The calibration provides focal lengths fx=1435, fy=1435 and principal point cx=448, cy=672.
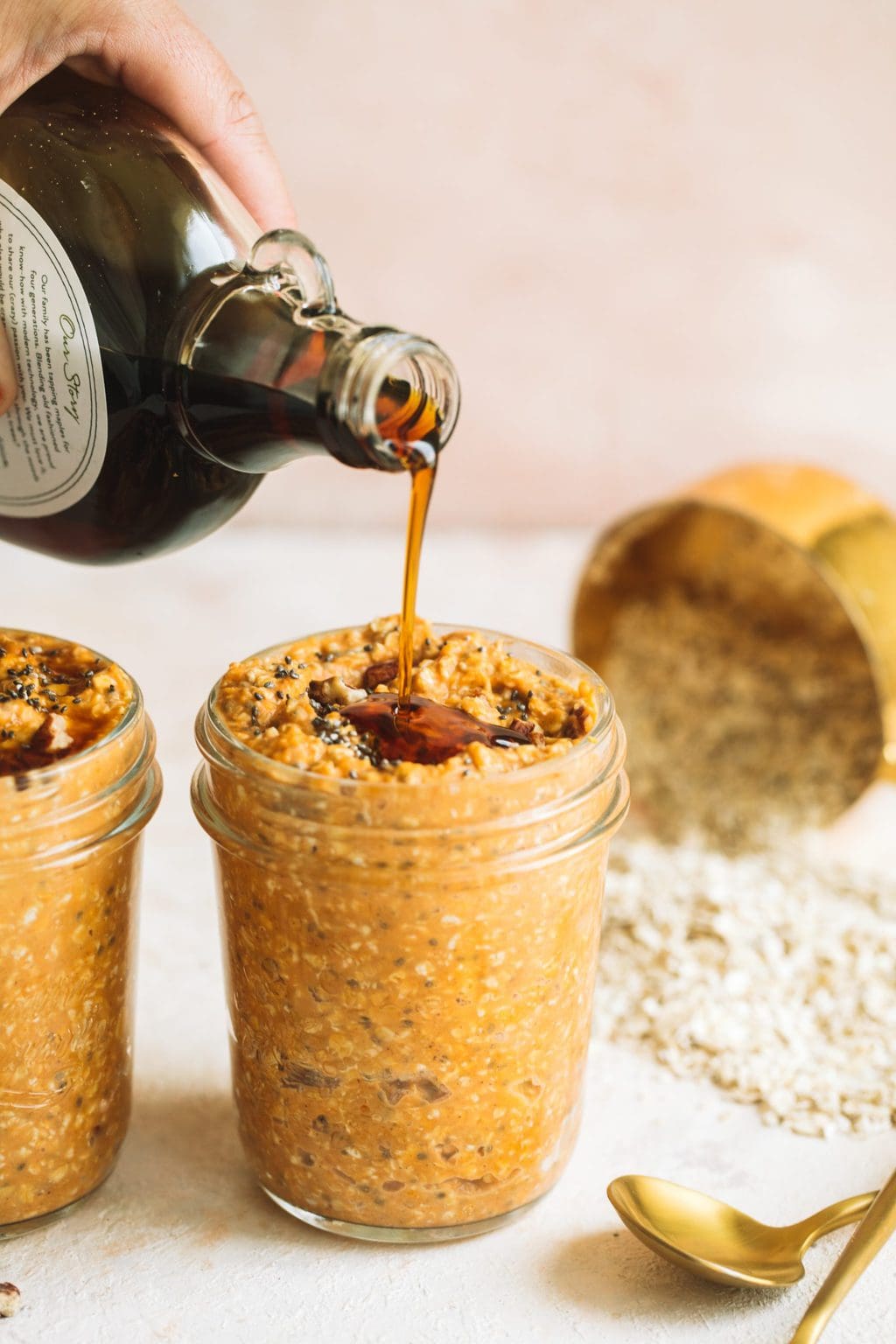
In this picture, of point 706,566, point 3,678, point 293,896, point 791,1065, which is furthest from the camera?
point 706,566

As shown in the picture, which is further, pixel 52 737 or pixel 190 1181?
pixel 190 1181

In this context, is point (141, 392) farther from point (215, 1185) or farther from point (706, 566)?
point (706, 566)

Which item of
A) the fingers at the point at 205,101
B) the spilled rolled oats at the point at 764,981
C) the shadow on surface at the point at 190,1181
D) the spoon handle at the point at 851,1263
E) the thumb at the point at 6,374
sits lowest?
the shadow on surface at the point at 190,1181

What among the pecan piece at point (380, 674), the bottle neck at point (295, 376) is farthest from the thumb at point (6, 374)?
the pecan piece at point (380, 674)

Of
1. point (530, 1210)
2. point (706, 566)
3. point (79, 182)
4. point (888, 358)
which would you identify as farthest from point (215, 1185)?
point (888, 358)

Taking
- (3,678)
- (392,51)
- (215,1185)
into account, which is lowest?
(215,1185)

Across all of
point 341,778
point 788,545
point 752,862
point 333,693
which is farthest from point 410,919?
point 788,545

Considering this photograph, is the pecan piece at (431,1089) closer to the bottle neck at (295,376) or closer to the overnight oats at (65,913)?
the overnight oats at (65,913)

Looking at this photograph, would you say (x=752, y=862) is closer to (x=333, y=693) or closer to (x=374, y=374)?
(x=333, y=693)
